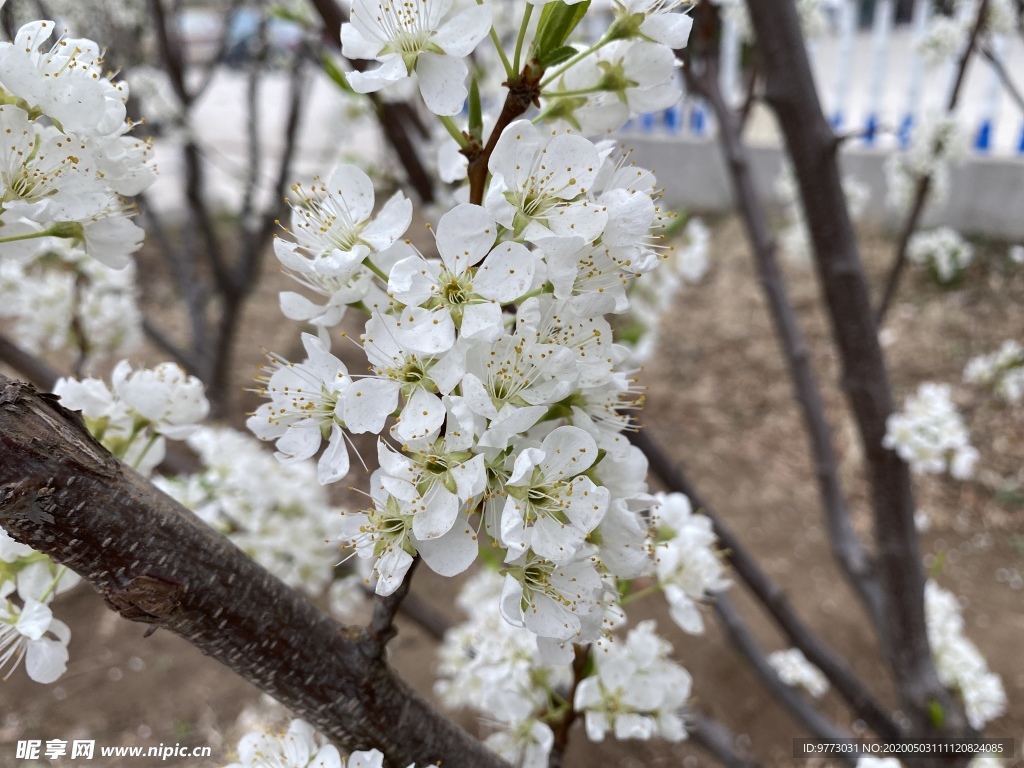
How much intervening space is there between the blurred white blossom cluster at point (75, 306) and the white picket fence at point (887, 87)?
4001 millimetres

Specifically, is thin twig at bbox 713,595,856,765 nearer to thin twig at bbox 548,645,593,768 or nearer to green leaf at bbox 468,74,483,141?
thin twig at bbox 548,645,593,768

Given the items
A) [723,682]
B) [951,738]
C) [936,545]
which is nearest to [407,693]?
[951,738]

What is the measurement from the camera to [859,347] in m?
1.76

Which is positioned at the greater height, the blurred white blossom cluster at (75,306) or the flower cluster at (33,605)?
the flower cluster at (33,605)

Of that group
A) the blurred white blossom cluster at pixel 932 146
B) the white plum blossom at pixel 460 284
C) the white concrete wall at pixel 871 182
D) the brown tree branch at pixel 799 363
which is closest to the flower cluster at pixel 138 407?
the white plum blossom at pixel 460 284

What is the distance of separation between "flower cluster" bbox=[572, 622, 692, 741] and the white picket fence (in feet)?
15.3

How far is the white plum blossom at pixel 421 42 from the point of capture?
0.70 metres

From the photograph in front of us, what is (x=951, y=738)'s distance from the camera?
182cm

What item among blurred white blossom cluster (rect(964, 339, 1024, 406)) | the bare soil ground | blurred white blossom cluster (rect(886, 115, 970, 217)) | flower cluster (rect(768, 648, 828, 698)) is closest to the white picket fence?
the bare soil ground

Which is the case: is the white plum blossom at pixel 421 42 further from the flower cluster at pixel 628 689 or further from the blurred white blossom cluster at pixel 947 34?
the blurred white blossom cluster at pixel 947 34

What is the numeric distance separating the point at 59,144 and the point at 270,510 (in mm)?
1187

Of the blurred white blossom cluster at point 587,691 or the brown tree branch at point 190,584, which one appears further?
the blurred white blossom cluster at point 587,691

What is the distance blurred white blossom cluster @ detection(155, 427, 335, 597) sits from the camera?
166 centimetres

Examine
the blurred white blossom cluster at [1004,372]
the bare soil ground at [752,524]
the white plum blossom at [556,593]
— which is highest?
the white plum blossom at [556,593]
